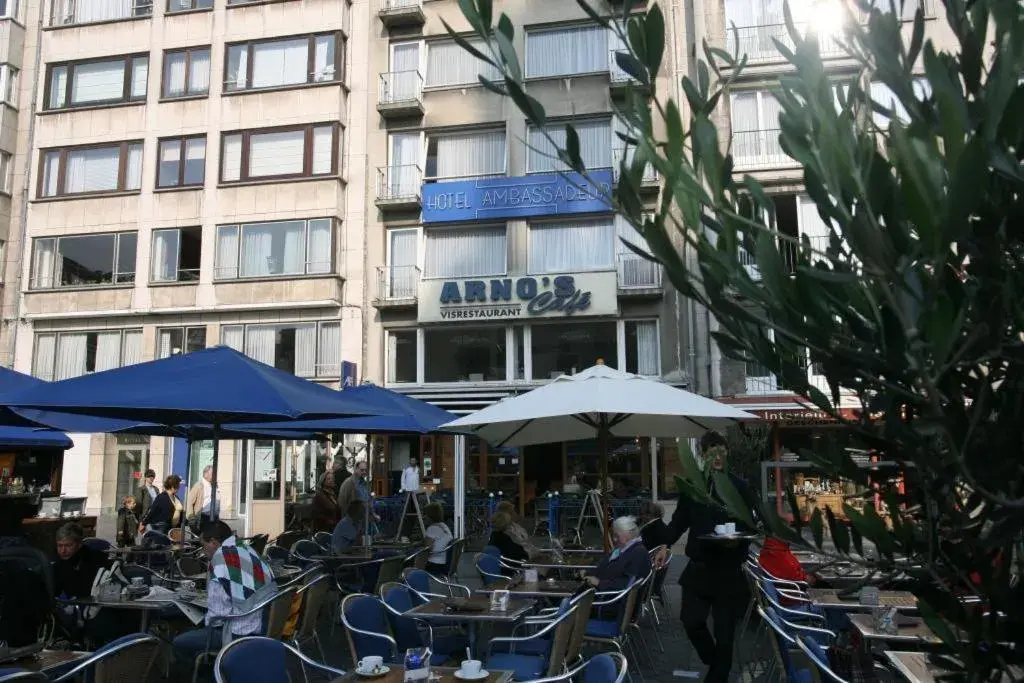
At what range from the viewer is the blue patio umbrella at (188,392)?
6.60 m

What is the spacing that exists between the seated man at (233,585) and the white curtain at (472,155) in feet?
60.0

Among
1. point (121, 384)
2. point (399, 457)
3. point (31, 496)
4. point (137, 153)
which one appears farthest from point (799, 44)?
point (137, 153)

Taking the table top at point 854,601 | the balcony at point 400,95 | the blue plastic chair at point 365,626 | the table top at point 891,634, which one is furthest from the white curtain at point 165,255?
the table top at point 891,634

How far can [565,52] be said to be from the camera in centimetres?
2362

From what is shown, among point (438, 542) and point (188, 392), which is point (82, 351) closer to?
point (438, 542)

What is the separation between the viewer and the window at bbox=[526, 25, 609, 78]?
23344 mm

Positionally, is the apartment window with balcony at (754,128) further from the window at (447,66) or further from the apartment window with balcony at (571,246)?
the window at (447,66)

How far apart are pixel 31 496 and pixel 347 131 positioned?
13.2 metres

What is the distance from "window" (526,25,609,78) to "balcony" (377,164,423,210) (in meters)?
4.20

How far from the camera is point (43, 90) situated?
26094mm

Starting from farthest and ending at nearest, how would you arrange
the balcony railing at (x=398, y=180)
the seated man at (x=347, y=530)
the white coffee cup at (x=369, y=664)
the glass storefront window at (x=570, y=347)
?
the balcony railing at (x=398, y=180) → the glass storefront window at (x=570, y=347) → the seated man at (x=347, y=530) → the white coffee cup at (x=369, y=664)

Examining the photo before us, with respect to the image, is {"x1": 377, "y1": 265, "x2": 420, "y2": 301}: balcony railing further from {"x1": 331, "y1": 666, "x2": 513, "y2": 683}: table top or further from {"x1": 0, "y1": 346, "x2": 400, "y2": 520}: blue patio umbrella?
Result: {"x1": 331, "y1": 666, "x2": 513, "y2": 683}: table top

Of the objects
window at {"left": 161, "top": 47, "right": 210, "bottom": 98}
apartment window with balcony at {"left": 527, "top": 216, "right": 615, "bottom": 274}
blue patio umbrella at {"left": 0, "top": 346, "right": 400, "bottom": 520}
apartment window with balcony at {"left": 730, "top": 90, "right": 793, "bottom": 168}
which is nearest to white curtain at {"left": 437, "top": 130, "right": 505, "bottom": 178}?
apartment window with balcony at {"left": 527, "top": 216, "right": 615, "bottom": 274}

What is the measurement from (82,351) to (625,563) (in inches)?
870
